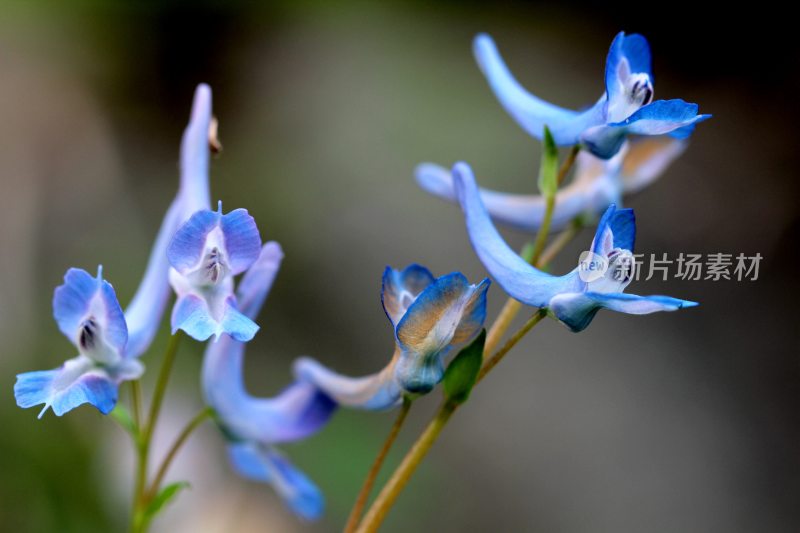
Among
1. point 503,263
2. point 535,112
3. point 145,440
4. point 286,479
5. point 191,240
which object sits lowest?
point 286,479

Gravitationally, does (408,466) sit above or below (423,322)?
below

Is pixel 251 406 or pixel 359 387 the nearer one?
pixel 359 387

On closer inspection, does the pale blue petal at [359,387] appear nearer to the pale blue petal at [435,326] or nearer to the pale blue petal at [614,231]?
the pale blue petal at [435,326]

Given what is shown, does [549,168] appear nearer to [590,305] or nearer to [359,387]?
[590,305]

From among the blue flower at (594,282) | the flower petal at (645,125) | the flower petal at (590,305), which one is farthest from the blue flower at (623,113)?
the flower petal at (590,305)

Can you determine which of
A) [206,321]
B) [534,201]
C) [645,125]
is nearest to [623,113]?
[645,125]

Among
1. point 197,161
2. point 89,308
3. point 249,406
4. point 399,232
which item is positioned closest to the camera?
point 89,308

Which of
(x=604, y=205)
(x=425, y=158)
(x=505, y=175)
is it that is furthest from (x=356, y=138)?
(x=604, y=205)
